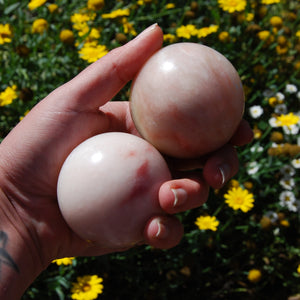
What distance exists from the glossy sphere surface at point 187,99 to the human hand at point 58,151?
0.36 feet

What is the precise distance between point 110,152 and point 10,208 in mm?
481

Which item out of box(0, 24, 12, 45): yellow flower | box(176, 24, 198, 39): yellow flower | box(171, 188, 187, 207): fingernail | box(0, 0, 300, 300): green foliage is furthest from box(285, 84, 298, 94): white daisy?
box(0, 24, 12, 45): yellow flower

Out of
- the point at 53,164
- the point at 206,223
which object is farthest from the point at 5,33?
the point at 206,223

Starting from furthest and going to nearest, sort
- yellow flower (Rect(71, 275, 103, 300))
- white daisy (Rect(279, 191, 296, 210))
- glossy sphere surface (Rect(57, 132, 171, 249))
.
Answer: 1. white daisy (Rect(279, 191, 296, 210))
2. yellow flower (Rect(71, 275, 103, 300))
3. glossy sphere surface (Rect(57, 132, 171, 249))

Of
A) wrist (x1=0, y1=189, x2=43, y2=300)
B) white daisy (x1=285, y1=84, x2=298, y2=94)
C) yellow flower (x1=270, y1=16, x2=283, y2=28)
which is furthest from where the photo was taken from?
yellow flower (x1=270, y1=16, x2=283, y2=28)

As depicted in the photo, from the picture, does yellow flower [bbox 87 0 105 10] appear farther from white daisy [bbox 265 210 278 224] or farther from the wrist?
white daisy [bbox 265 210 278 224]

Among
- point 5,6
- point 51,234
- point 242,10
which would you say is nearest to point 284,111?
point 242,10

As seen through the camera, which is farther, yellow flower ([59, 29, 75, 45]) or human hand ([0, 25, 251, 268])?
yellow flower ([59, 29, 75, 45])

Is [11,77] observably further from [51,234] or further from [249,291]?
[249,291]

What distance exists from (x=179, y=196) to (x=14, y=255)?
621 millimetres

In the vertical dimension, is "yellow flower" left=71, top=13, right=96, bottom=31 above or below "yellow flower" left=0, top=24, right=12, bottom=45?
below

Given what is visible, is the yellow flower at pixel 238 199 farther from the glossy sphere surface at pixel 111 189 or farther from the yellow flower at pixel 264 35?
the yellow flower at pixel 264 35

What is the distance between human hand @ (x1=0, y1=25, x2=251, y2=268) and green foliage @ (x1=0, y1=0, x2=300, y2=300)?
44 centimetres

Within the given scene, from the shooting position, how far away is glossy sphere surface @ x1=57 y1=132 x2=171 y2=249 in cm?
120
